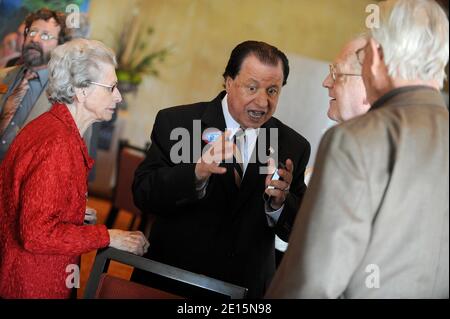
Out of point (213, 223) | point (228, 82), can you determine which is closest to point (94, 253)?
point (213, 223)

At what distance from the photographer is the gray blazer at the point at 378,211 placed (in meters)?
1.50

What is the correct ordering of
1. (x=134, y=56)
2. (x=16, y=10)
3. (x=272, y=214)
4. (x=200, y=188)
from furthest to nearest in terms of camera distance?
(x=134, y=56), (x=16, y=10), (x=272, y=214), (x=200, y=188)

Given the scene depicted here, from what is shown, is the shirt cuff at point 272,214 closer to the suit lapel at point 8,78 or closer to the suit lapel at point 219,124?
the suit lapel at point 219,124

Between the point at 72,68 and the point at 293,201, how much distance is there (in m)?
0.93

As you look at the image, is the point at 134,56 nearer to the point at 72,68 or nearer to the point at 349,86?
the point at 72,68

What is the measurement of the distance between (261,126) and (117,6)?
6737 millimetres

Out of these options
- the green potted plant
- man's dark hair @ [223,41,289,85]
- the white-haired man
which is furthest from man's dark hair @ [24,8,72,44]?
the green potted plant

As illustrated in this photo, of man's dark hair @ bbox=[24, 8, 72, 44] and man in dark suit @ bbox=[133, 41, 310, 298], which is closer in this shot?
man in dark suit @ bbox=[133, 41, 310, 298]

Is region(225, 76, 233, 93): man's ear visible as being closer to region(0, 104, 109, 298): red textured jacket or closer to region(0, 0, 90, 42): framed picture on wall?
region(0, 104, 109, 298): red textured jacket

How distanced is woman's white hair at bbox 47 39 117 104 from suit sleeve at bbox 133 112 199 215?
1.32 ft

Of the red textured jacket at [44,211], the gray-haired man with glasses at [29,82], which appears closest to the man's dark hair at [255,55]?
the red textured jacket at [44,211]

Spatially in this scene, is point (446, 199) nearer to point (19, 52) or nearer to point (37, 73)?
point (37, 73)

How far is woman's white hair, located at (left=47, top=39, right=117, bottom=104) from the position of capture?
2188mm

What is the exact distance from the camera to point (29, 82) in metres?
3.51
